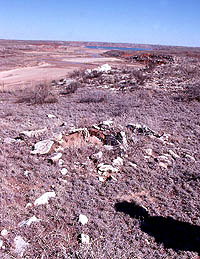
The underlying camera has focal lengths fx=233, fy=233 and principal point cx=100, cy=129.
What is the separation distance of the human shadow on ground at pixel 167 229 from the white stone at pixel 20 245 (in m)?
1.47

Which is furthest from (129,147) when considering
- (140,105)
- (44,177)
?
(140,105)

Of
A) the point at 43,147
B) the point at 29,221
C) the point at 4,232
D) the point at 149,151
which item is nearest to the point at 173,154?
the point at 149,151

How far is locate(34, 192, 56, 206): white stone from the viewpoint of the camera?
358 centimetres

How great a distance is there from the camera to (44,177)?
4250 mm

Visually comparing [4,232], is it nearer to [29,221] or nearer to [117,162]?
[29,221]

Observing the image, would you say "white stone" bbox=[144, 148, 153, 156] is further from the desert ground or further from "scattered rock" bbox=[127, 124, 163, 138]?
"scattered rock" bbox=[127, 124, 163, 138]

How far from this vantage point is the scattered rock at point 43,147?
5004mm

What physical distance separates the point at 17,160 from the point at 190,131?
517cm

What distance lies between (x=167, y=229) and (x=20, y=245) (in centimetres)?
201

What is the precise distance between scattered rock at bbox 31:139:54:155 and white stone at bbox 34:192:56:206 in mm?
1379

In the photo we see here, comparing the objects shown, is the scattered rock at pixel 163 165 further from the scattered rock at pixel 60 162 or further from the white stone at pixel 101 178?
the scattered rock at pixel 60 162

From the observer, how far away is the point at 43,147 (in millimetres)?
5152

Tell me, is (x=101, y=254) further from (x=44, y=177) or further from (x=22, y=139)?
(x=22, y=139)

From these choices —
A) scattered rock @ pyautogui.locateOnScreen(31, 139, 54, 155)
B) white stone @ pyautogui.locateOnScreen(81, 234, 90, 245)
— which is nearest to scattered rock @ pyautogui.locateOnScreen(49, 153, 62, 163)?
scattered rock @ pyautogui.locateOnScreen(31, 139, 54, 155)
